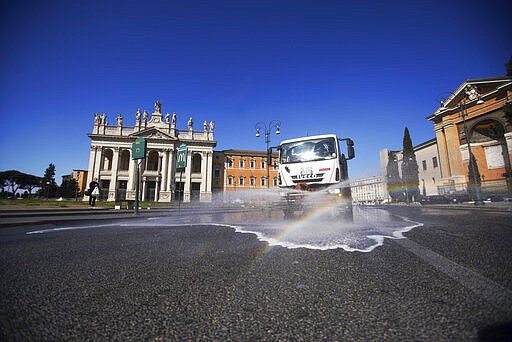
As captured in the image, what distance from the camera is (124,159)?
164 ft

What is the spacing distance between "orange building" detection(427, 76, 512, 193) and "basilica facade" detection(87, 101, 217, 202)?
41054mm

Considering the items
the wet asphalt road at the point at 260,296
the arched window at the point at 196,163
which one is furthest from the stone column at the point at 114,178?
the wet asphalt road at the point at 260,296

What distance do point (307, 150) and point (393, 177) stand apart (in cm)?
5145

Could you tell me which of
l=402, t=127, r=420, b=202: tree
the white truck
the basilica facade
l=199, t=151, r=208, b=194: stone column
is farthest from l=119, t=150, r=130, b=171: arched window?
l=402, t=127, r=420, b=202: tree

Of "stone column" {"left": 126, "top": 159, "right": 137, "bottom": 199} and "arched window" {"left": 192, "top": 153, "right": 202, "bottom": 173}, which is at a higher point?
"arched window" {"left": 192, "top": 153, "right": 202, "bottom": 173}

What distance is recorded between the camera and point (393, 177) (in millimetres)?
50688

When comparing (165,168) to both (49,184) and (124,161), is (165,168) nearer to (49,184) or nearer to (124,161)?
(124,161)

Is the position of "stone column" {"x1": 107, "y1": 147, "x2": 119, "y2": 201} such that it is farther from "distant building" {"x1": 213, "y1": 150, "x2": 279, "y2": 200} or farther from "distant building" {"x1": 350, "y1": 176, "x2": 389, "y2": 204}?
"distant building" {"x1": 350, "y1": 176, "x2": 389, "y2": 204}

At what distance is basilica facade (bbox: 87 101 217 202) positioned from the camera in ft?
146

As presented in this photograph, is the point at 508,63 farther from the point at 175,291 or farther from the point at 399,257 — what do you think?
the point at 175,291

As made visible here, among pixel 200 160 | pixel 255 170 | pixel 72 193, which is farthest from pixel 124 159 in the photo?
pixel 72 193

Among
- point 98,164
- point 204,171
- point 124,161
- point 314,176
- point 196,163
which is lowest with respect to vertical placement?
point 314,176

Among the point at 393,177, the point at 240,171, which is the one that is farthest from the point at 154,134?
the point at 393,177

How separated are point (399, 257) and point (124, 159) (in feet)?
185
